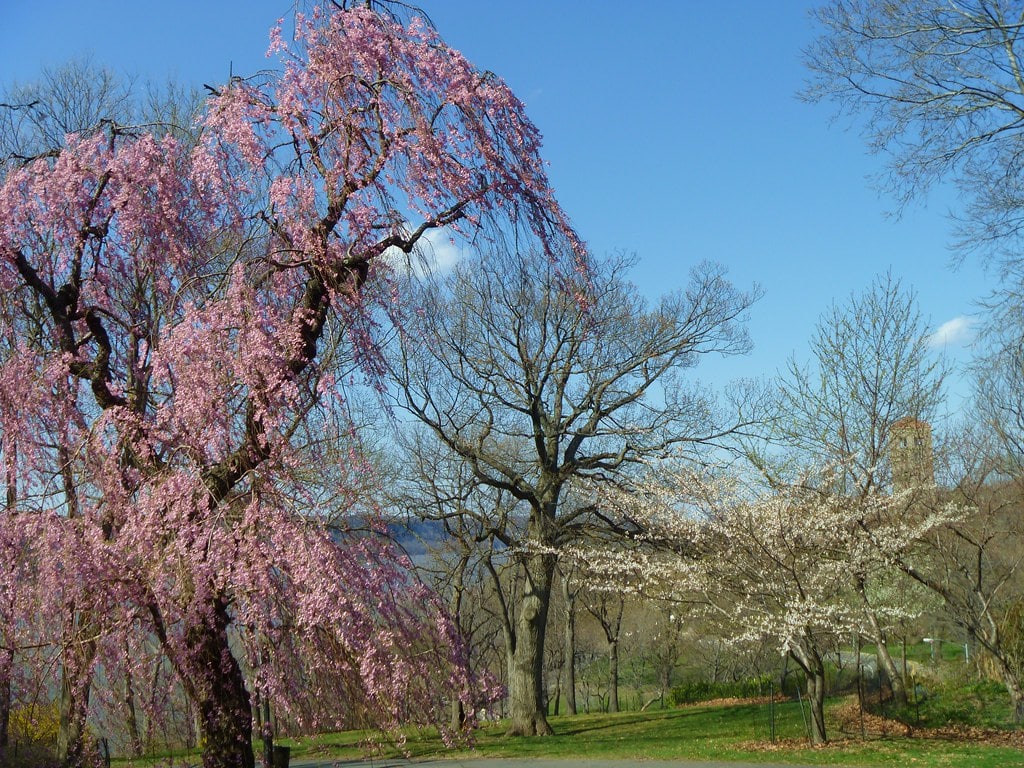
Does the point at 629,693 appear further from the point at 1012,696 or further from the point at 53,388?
the point at 53,388

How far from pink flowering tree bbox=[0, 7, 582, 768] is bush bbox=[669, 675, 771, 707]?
989 inches

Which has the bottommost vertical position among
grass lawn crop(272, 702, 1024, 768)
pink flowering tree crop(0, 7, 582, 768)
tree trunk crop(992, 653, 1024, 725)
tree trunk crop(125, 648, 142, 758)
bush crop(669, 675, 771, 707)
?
bush crop(669, 675, 771, 707)

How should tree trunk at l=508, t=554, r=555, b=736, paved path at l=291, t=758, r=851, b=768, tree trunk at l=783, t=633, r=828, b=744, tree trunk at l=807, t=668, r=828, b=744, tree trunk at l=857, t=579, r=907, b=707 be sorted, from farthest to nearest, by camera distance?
1. tree trunk at l=508, t=554, r=555, b=736
2. tree trunk at l=807, t=668, r=828, b=744
3. tree trunk at l=783, t=633, r=828, b=744
4. tree trunk at l=857, t=579, r=907, b=707
5. paved path at l=291, t=758, r=851, b=768

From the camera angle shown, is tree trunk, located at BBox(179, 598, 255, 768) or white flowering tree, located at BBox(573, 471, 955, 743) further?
white flowering tree, located at BBox(573, 471, 955, 743)

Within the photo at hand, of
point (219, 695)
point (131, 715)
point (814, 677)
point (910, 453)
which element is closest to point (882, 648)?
point (814, 677)

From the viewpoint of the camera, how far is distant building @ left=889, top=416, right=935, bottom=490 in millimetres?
15375

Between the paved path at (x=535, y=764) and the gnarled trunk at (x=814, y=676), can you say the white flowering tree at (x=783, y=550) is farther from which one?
the paved path at (x=535, y=764)

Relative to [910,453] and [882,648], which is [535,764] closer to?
[882,648]

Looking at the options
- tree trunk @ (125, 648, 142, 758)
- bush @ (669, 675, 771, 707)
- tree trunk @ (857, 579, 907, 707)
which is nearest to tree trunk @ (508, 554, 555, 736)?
tree trunk @ (857, 579, 907, 707)

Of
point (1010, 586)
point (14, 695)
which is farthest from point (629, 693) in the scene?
point (14, 695)

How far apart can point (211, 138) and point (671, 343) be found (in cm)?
1454

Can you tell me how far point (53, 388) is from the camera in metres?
6.10

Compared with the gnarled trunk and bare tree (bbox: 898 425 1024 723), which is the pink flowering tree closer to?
the gnarled trunk

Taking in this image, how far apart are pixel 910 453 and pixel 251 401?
13789mm
